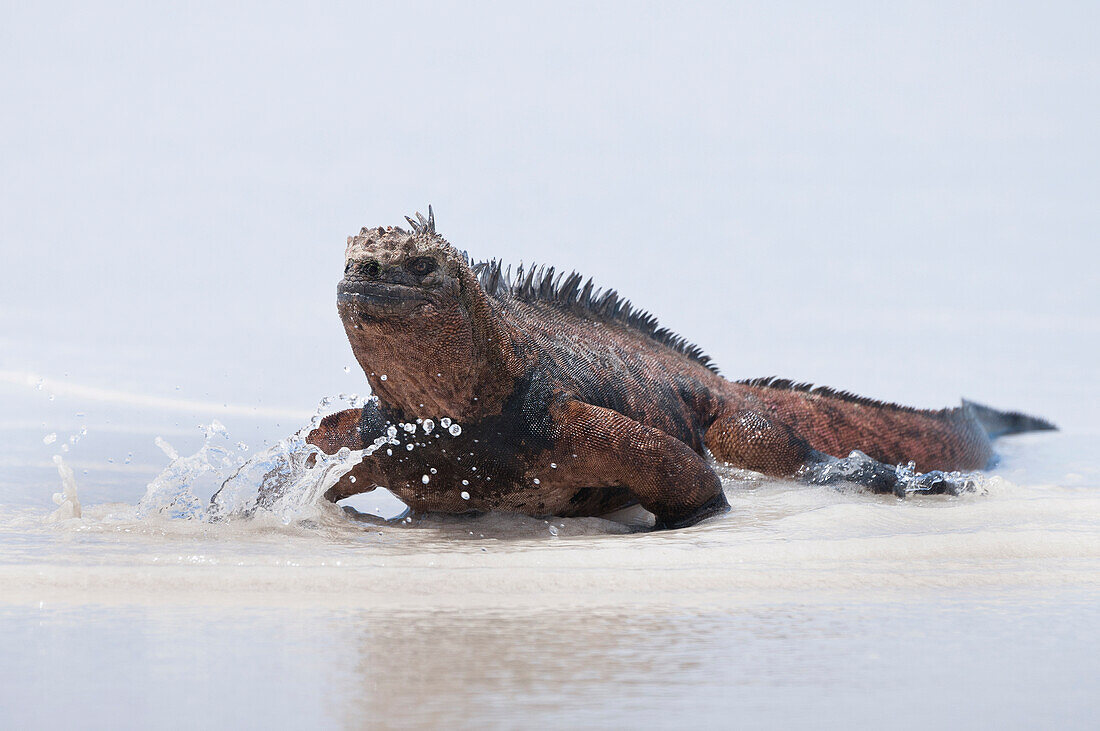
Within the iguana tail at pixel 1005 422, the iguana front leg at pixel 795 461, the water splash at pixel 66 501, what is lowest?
the water splash at pixel 66 501

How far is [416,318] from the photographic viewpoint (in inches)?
210

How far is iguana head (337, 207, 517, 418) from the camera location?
207 inches

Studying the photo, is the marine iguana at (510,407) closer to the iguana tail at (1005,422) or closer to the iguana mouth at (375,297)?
the iguana mouth at (375,297)

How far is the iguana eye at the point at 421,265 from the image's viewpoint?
17.6ft

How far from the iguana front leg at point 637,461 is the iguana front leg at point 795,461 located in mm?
1979

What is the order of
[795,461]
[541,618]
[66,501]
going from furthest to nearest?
[795,461] < [66,501] < [541,618]

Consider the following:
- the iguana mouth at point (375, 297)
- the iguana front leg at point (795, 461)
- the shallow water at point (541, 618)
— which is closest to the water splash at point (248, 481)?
the shallow water at point (541, 618)

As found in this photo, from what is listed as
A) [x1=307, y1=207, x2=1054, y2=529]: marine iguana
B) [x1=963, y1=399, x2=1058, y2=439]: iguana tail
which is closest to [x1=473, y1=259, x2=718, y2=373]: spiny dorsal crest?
[x1=307, y1=207, x2=1054, y2=529]: marine iguana

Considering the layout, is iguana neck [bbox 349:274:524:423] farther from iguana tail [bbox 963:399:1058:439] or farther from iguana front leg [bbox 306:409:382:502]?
iguana tail [bbox 963:399:1058:439]

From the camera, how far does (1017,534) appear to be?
17.7 ft

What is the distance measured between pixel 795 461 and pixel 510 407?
303cm

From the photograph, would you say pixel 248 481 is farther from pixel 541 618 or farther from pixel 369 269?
pixel 541 618

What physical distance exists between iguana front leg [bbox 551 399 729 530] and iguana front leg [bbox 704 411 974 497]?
198 centimetres

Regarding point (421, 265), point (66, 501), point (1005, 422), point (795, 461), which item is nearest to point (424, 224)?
point (421, 265)
